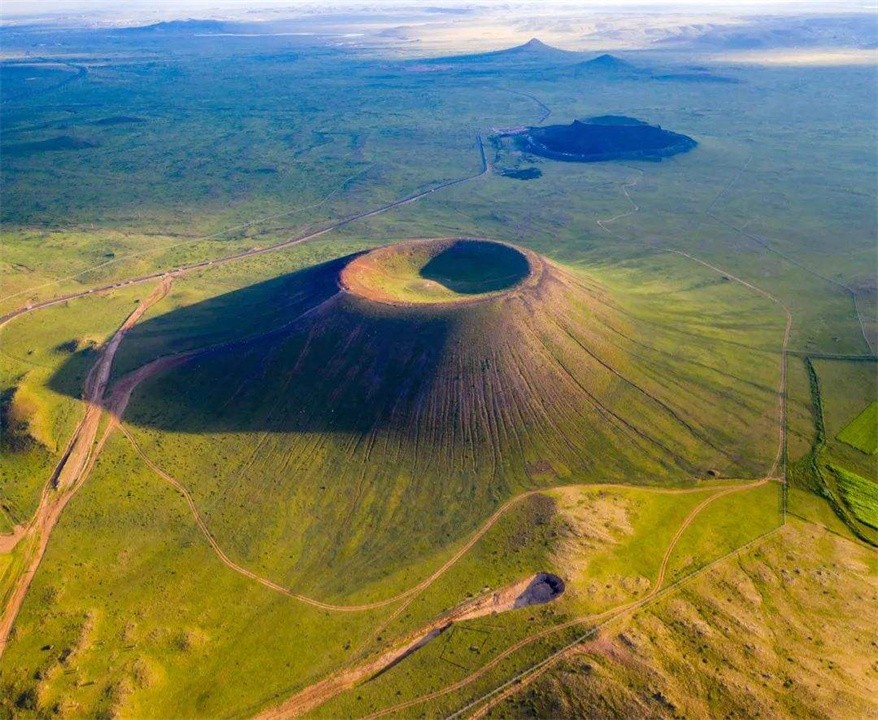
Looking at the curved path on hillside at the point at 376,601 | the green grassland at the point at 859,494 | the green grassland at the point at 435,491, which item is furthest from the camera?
the green grassland at the point at 859,494

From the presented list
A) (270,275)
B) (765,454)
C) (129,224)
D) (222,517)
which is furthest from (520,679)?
(129,224)

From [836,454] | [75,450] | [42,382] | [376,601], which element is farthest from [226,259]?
[836,454]

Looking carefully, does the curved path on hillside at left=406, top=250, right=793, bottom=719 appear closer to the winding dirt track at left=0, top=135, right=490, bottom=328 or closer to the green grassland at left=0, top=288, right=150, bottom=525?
the green grassland at left=0, top=288, right=150, bottom=525

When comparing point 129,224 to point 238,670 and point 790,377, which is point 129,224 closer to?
point 238,670

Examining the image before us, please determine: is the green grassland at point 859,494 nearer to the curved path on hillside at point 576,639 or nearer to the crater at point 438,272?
the curved path on hillside at point 576,639

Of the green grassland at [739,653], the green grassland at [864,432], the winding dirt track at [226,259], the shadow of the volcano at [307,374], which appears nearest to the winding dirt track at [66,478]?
the shadow of the volcano at [307,374]
